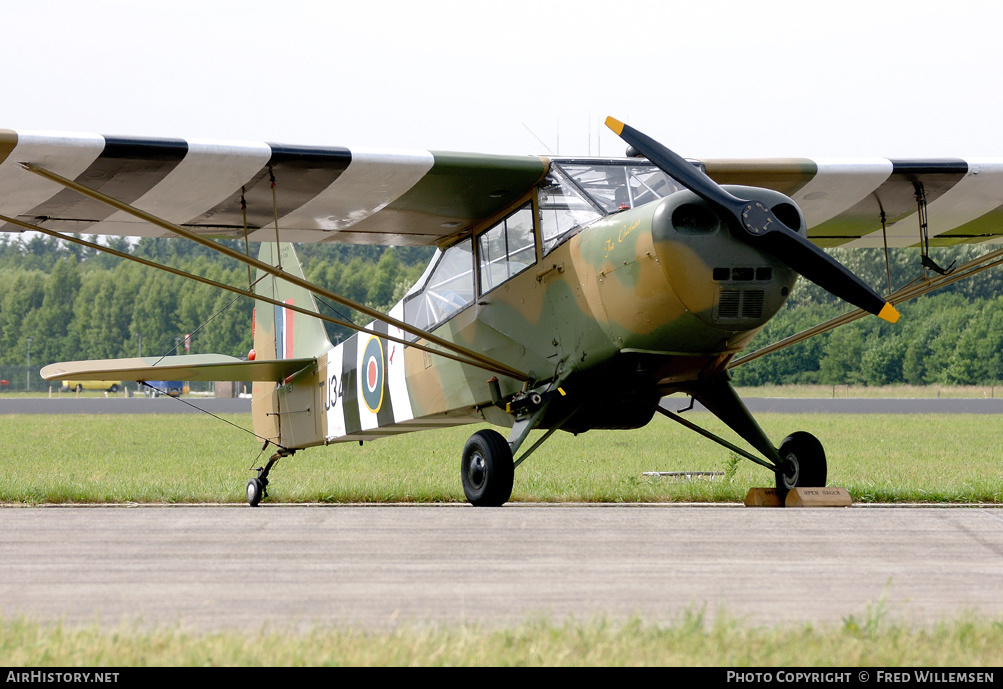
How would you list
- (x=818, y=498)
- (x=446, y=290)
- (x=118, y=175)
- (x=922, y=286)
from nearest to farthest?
1. (x=818, y=498)
2. (x=118, y=175)
3. (x=922, y=286)
4. (x=446, y=290)

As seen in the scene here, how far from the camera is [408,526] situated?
6.05m

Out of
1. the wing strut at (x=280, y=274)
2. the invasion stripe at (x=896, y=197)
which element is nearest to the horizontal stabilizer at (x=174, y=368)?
the wing strut at (x=280, y=274)

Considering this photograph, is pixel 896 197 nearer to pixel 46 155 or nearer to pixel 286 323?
pixel 286 323

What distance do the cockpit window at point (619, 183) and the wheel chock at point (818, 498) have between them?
271 cm

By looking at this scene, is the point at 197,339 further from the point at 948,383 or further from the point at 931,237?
the point at 931,237

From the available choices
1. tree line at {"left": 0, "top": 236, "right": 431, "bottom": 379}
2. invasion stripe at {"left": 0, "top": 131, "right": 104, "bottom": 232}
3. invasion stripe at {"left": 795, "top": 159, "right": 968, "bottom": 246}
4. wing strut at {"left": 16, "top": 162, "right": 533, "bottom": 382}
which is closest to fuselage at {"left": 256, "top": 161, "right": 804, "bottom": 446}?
wing strut at {"left": 16, "top": 162, "right": 533, "bottom": 382}

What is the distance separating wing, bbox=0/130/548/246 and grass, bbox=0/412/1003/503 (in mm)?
2724

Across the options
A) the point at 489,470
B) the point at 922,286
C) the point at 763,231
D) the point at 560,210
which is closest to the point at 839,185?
the point at 922,286

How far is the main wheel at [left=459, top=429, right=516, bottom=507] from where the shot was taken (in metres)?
8.34

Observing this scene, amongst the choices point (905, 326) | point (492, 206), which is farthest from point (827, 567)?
point (905, 326)

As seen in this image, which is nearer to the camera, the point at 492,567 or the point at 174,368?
the point at 492,567

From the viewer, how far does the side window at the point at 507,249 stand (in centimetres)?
923

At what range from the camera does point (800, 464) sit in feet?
30.2

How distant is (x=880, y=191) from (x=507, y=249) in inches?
171
